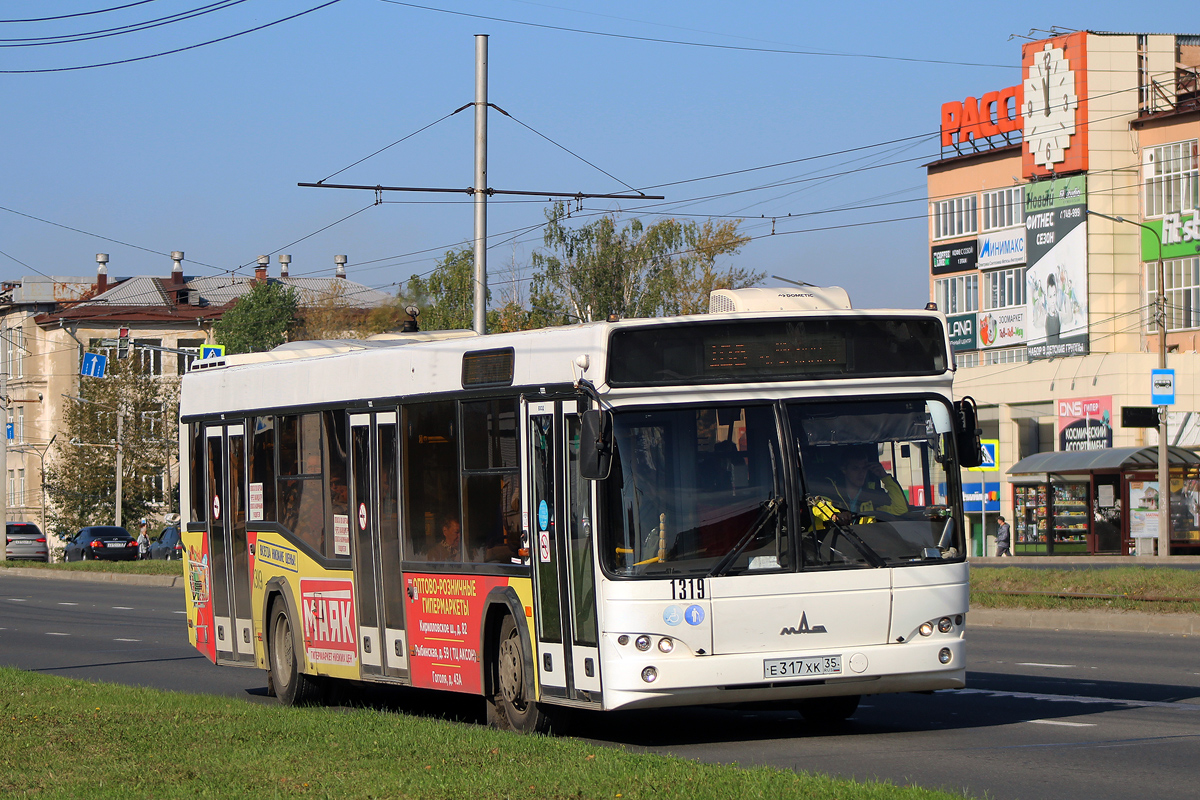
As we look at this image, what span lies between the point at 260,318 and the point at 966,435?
7269 cm

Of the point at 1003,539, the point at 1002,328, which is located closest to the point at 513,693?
the point at 1003,539

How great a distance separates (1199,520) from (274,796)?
43407mm

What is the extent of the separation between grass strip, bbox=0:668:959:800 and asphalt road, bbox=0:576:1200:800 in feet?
3.53

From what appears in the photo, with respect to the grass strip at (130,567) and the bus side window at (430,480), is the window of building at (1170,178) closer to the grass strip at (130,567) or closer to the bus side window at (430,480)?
the grass strip at (130,567)

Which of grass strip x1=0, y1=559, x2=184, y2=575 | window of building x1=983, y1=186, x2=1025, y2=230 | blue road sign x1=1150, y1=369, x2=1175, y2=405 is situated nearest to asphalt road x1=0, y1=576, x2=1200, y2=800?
blue road sign x1=1150, y1=369, x2=1175, y2=405

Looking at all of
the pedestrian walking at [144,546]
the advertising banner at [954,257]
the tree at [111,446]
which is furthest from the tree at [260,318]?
the advertising banner at [954,257]

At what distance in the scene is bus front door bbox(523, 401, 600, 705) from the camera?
997 centimetres

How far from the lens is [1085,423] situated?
58.4m

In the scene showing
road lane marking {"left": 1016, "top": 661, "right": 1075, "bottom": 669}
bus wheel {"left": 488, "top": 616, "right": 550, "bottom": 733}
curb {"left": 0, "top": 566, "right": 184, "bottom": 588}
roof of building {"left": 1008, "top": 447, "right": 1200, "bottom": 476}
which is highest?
bus wheel {"left": 488, "top": 616, "right": 550, "bottom": 733}

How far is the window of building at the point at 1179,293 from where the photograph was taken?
57.3 meters

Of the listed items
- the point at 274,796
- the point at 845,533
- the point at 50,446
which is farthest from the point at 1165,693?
the point at 50,446

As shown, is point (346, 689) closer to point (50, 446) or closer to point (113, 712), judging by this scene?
point (113, 712)

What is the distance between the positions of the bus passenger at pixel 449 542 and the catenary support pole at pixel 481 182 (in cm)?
1291

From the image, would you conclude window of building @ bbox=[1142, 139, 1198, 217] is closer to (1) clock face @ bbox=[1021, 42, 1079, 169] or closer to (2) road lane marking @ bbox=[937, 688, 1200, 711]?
(1) clock face @ bbox=[1021, 42, 1079, 169]
